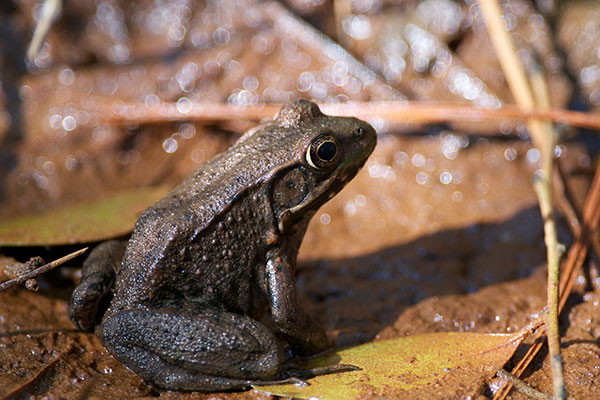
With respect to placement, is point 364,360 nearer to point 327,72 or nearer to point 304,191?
point 304,191

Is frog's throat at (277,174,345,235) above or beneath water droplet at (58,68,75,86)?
beneath

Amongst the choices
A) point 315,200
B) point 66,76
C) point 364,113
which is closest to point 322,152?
point 315,200

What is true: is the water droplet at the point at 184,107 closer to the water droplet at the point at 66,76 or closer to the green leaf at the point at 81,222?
the green leaf at the point at 81,222

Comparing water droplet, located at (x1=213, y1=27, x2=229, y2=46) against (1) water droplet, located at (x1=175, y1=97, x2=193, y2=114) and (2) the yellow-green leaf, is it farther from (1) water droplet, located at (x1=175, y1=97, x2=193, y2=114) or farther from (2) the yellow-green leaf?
(2) the yellow-green leaf

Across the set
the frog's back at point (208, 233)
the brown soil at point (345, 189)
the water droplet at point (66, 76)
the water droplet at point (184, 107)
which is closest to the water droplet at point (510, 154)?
the brown soil at point (345, 189)

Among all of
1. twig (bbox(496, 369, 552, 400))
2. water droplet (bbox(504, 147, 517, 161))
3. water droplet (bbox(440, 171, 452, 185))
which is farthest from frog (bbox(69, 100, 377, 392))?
water droplet (bbox(504, 147, 517, 161))

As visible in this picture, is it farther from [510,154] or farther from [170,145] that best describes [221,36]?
[510,154]
